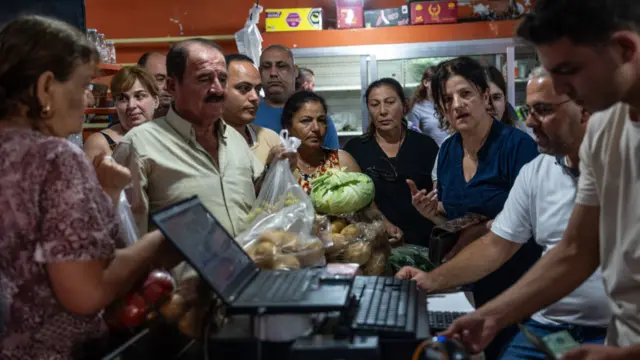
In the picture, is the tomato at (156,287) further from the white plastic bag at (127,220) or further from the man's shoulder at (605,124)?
the man's shoulder at (605,124)

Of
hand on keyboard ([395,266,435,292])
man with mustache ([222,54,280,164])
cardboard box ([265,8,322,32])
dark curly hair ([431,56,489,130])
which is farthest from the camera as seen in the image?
cardboard box ([265,8,322,32])

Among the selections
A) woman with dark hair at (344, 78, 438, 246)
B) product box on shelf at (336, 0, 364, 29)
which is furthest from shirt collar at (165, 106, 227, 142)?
product box on shelf at (336, 0, 364, 29)

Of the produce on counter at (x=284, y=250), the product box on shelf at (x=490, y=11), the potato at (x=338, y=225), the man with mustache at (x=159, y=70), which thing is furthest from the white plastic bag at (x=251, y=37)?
the produce on counter at (x=284, y=250)

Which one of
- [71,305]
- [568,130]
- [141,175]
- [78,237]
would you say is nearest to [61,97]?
[78,237]

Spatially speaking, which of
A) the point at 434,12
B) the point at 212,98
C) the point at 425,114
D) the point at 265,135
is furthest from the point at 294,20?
the point at 212,98

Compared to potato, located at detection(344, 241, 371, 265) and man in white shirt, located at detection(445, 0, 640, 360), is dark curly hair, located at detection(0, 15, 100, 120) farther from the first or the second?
potato, located at detection(344, 241, 371, 265)

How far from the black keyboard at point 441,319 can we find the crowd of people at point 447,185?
11 cm

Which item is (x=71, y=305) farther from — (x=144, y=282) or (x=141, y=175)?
Result: (x=141, y=175)

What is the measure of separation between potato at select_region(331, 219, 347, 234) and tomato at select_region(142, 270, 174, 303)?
990 millimetres

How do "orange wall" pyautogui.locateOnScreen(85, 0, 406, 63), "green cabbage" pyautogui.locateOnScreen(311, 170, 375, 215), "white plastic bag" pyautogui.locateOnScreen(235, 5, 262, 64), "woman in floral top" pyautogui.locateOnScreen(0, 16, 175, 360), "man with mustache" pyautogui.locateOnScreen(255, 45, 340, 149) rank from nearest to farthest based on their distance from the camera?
"woman in floral top" pyautogui.locateOnScreen(0, 16, 175, 360), "green cabbage" pyautogui.locateOnScreen(311, 170, 375, 215), "man with mustache" pyautogui.locateOnScreen(255, 45, 340, 149), "white plastic bag" pyautogui.locateOnScreen(235, 5, 262, 64), "orange wall" pyautogui.locateOnScreen(85, 0, 406, 63)

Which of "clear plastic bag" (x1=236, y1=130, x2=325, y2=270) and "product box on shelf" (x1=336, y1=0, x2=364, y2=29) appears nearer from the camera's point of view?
"clear plastic bag" (x1=236, y1=130, x2=325, y2=270)

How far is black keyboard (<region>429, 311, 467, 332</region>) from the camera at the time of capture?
1441mm

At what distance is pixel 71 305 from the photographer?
101 centimetres

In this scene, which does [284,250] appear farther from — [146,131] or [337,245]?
[146,131]
